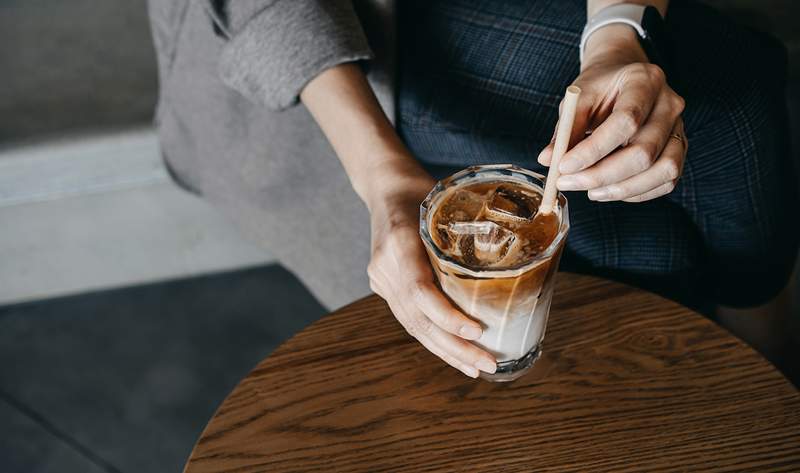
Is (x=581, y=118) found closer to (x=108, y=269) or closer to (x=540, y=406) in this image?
(x=540, y=406)

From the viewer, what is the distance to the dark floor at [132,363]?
138 cm

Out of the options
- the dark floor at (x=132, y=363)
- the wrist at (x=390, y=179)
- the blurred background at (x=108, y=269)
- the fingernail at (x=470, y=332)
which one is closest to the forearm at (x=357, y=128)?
the wrist at (x=390, y=179)

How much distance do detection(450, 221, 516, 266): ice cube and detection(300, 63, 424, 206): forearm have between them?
0.18 m

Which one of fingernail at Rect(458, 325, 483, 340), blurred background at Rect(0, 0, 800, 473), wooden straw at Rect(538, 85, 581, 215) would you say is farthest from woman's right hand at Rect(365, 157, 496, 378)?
blurred background at Rect(0, 0, 800, 473)

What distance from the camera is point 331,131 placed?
89 centimetres

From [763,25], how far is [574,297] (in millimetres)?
1037

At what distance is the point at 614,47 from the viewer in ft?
2.68

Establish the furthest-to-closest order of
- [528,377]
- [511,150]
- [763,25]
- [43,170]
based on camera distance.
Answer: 1. [763,25]
2. [43,170]
3. [511,150]
4. [528,377]

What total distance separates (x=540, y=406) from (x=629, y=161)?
24cm

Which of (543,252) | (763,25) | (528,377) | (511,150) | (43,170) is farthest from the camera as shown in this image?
(763,25)

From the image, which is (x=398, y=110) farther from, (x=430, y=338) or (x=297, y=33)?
(x=430, y=338)

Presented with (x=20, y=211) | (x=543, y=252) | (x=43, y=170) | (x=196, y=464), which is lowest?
(x=20, y=211)

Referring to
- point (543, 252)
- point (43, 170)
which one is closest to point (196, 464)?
point (543, 252)

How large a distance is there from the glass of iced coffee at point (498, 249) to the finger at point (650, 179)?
0.17 ft
